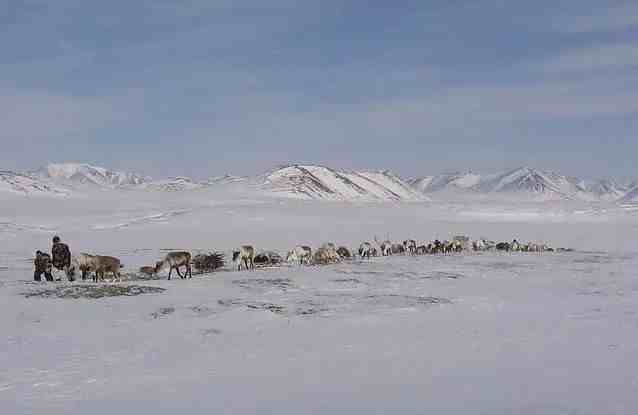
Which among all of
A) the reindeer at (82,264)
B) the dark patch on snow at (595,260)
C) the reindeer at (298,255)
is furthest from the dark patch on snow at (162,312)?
the dark patch on snow at (595,260)

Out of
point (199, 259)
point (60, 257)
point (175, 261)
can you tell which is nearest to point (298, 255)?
point (199, 259)

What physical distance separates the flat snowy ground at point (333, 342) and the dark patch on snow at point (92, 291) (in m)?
0.08

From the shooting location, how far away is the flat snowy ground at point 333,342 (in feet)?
28.7

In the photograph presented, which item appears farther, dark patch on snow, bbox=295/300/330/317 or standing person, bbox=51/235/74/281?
standing person, bbox=51/235/74/281

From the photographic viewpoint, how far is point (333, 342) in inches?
484

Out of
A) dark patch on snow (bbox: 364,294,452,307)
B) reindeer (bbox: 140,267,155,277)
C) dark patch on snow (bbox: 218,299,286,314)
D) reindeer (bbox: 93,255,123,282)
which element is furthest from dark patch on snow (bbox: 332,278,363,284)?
reindeer (bbox: 93,255,123,282)

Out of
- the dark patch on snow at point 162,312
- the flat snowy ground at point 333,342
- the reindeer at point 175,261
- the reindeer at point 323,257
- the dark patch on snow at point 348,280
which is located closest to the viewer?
the flat snowy ground at point 333,342

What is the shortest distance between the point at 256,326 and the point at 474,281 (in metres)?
11.0

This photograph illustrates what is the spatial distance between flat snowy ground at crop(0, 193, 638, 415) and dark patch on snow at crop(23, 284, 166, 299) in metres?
0.08

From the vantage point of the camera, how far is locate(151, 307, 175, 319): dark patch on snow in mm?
14617

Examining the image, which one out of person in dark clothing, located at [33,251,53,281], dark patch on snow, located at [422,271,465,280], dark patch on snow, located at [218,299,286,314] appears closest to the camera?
dark patch on snow, located at [218,299,286,314]

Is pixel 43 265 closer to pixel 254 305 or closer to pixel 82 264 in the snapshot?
pixel 82 264

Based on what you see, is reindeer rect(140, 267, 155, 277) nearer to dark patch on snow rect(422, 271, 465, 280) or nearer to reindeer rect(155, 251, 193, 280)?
reindeer rect(155, 251, 193, 280)

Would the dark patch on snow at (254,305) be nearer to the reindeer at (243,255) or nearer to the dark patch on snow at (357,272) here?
the dark patch on snow at (357,272)
